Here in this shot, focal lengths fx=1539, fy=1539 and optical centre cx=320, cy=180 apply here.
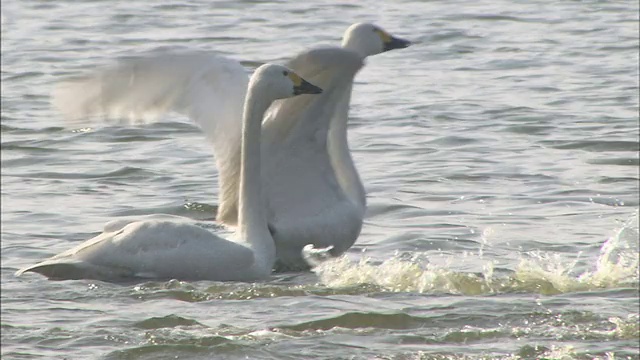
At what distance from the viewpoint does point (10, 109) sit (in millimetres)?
15141

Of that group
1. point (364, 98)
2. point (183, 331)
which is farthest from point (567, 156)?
point (183, 331)

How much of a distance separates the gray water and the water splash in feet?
0.06

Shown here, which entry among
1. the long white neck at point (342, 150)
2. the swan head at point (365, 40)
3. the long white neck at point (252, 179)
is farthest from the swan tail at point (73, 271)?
the swan head at point (365, 40)

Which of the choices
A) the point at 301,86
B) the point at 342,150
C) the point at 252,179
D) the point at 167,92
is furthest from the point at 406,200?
the point at 301,86

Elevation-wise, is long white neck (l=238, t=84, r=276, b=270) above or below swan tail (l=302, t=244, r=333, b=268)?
above

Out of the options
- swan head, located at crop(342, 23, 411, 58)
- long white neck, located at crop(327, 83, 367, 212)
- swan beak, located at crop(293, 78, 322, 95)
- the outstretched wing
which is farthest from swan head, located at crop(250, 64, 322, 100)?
swan head, located at crop(342, 23, 411, 58)

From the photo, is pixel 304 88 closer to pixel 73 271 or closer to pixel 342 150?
pixel 342 150

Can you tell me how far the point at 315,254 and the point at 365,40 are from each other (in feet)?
5.70

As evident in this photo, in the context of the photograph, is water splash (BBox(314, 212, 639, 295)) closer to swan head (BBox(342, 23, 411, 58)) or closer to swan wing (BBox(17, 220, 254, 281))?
swan wing (BBox(17, 220, 254, 281))

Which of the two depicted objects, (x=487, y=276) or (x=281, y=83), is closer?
(x=487, y=276)

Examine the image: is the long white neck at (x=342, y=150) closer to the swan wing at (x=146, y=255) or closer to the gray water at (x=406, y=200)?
the gray water at (x=406, y=200)

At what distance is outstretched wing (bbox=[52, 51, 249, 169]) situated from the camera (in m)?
9.28

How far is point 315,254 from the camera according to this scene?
916 centimetres

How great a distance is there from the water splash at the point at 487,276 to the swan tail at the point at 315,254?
0.11m
